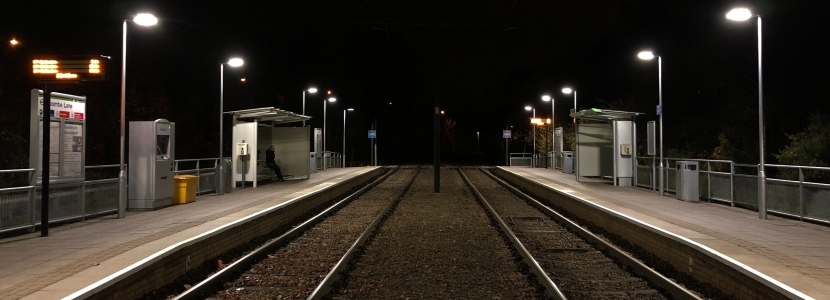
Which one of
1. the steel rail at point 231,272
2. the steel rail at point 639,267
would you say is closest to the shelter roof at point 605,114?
the steel rail at point 639,267

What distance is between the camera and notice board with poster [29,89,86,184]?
11547 millimetres

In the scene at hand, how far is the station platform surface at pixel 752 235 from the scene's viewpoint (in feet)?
24.2

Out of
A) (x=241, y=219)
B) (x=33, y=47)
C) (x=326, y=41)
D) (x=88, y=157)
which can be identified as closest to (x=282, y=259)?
(x=241, y=219)

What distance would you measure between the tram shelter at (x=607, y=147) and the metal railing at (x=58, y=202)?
1518cm

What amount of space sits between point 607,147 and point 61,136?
19.8m

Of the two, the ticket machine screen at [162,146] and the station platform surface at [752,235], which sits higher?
the ticket machine screen at [162,146]

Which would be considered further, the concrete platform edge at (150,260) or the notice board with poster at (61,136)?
Result: the notice board with poster at (61,136)

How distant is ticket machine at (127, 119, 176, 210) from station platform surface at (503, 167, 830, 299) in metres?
10.6

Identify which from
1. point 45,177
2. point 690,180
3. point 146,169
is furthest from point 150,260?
point 690,180

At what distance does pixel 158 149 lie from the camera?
1509cm

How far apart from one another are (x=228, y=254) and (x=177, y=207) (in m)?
5.86

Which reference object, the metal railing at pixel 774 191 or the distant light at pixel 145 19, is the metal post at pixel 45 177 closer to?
the distant light at pixel 145 19

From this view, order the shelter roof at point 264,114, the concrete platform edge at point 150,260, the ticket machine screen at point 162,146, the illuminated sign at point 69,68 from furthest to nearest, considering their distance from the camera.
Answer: the shelter roof at point 264,114 → the ticket machine screen at point 162,146 → the illuminated sign at point 69,68 → the concrete platform edge at point 150,260

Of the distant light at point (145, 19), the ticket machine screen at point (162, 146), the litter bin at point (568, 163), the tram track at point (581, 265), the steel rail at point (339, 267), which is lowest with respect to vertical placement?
the tram track at point (581, 265)
